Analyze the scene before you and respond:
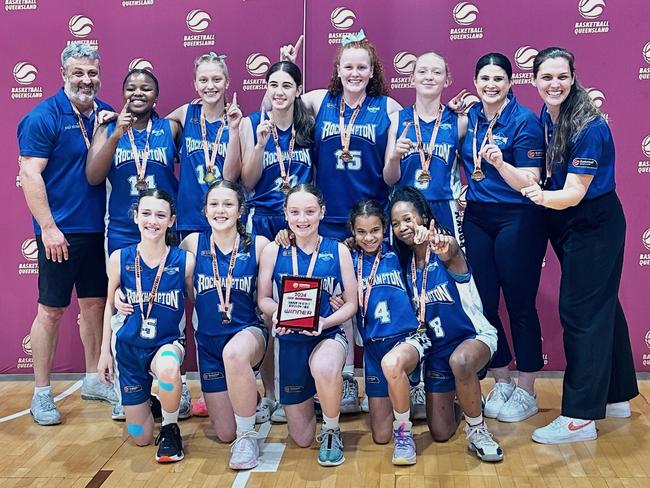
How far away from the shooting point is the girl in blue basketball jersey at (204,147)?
4477 millimetres

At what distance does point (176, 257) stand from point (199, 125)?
92 cm

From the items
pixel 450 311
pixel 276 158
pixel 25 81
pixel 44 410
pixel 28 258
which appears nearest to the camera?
pixel 450 311

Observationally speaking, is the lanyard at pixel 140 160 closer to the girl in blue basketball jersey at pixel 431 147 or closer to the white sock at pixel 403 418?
the girl in blue basketball jersey at pixel 431 147

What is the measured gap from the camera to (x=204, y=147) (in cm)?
455

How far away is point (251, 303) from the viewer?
4.17 m

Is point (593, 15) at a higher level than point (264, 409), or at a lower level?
higher

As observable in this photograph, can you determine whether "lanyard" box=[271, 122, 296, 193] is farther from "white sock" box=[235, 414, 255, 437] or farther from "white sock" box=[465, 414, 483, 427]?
"white sock" box=[465, 414, 483, 427]

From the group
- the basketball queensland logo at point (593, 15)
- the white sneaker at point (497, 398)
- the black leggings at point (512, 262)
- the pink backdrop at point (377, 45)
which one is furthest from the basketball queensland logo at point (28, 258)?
the basketball queensland logo at point (593, 15)

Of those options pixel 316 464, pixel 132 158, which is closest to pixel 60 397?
pixel 132 158

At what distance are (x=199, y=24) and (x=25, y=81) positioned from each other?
1.31 m

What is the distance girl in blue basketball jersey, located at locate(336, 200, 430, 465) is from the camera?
4.03m

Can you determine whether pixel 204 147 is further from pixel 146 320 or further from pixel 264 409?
pixel 264 409

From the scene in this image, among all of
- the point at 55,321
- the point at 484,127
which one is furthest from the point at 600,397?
the point at 55,321

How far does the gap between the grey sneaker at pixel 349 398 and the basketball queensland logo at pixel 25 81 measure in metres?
2.97
